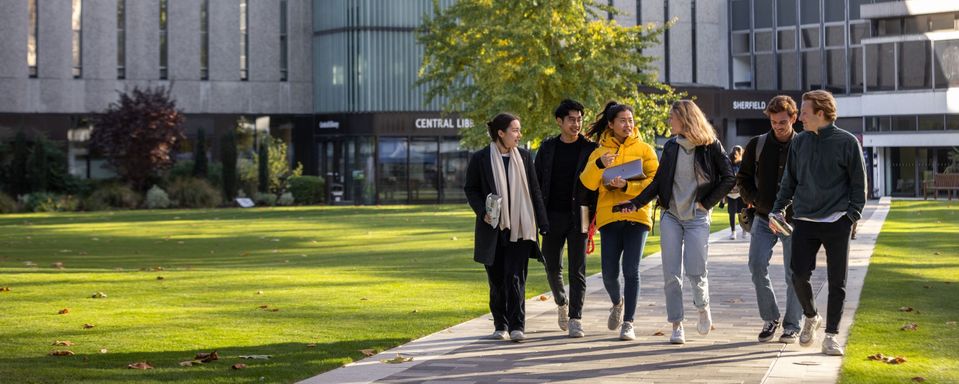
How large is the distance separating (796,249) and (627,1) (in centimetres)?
5220

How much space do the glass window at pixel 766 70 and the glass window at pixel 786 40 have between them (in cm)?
72

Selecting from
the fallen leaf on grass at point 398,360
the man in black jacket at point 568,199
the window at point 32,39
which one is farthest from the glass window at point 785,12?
the fallen leaf on grass at point 398,360

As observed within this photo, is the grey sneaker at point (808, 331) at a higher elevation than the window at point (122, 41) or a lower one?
lower

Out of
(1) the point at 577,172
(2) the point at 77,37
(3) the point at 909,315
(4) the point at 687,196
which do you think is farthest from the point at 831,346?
(2) the point at 77,37

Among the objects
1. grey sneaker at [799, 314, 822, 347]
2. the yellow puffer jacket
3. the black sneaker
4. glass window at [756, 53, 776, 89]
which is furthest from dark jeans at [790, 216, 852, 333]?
glass window at [756, 53, 776, 89]

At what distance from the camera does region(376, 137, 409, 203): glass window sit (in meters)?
55.3

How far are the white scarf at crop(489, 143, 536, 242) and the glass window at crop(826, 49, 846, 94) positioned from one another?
2199 inches

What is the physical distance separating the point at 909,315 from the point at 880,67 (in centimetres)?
5029

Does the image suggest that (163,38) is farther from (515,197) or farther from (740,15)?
(515,197)

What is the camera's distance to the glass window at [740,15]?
66.8m

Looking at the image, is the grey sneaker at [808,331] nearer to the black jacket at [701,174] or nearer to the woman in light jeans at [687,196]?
the woman in light jeans at [687,196]

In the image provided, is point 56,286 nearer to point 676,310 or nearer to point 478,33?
point 676,310

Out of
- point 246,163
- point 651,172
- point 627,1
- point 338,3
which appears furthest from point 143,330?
point 627,1

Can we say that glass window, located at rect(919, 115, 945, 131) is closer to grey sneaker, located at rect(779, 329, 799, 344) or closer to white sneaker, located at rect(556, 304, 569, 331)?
white sneaker, located at rect(556, 304, 569, 331)
